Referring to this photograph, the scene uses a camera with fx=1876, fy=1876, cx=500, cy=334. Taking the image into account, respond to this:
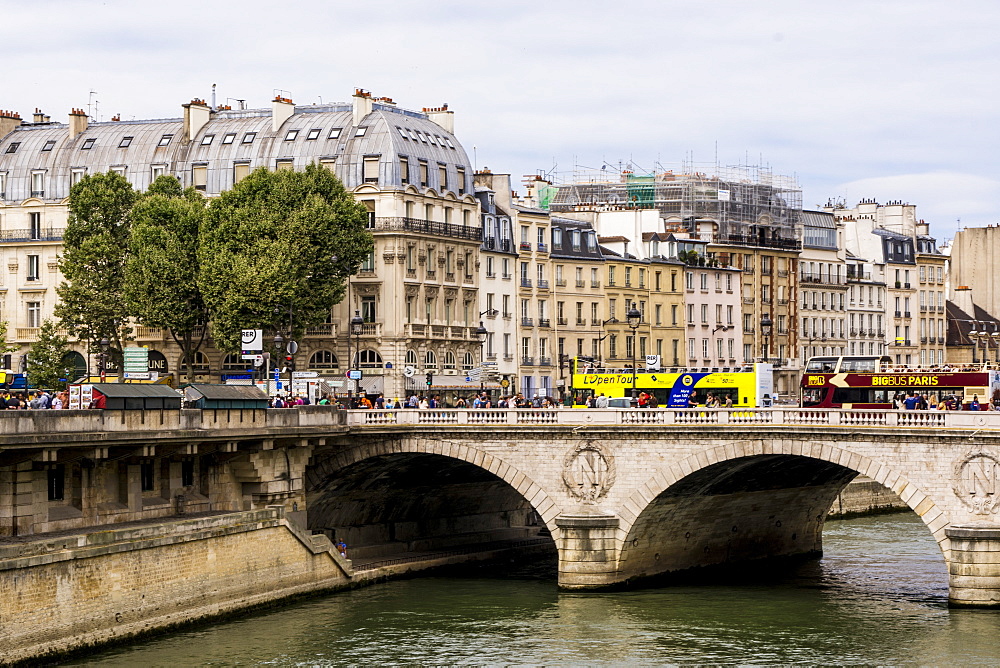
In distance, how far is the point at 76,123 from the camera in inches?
4311

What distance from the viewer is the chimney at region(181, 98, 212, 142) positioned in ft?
351

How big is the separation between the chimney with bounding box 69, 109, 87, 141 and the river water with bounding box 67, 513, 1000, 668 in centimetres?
5058

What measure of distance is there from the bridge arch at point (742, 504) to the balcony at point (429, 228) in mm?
33234

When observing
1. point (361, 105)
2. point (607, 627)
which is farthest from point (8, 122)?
point (607, 627)

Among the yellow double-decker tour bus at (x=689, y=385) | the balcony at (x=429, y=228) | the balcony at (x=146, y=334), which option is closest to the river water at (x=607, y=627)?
the yellow double-decker tour bus at (x=689, y=385)

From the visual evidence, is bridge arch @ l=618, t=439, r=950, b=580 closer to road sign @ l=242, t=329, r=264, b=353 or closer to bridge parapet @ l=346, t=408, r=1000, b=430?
bridge parapet @ l=346, t=408, r=1000, b=430

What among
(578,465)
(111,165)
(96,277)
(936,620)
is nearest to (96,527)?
(578,465)

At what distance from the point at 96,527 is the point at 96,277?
44280mm

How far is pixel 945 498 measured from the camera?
58.4m

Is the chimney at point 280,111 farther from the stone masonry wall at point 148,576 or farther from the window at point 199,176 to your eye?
the stone masonry wall at point 148,576

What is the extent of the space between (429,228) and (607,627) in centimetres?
4895

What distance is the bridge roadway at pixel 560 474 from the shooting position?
56.1m

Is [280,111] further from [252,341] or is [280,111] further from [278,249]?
[252,341]

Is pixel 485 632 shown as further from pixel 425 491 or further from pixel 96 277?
pixel 96 277
